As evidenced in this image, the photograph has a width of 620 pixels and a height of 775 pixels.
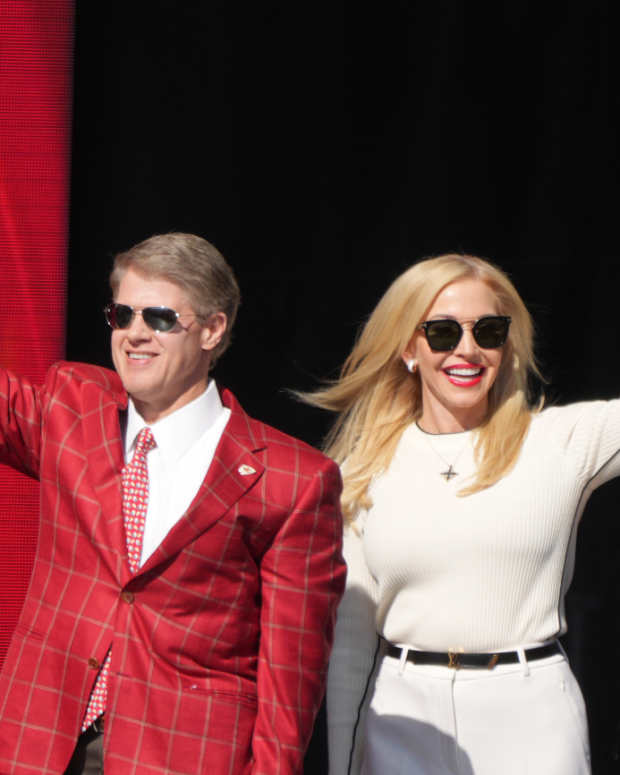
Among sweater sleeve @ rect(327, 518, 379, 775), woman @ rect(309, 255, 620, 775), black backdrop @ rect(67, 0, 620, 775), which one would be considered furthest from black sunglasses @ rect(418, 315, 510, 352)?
black backdrop @ rect(67, 0, 620, 775)

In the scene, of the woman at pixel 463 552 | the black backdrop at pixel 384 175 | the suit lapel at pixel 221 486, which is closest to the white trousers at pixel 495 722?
the woman at pixel 463 552

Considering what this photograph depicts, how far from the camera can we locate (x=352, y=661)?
348cm

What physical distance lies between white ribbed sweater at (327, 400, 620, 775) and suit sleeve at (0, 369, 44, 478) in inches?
Answer: 38.2

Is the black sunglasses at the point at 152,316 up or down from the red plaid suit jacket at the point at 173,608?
up

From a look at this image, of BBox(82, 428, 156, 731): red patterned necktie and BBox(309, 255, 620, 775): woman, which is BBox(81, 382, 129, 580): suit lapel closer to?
BBox(82, 428, 156, 731): red patterned necktie

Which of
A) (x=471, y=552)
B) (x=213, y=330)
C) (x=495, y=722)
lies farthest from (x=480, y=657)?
(x=213, y=330)

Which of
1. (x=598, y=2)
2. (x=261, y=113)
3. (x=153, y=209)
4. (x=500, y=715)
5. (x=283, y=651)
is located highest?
(x=598, y=2)

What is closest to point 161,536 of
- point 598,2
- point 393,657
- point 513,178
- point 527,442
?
point 393,657

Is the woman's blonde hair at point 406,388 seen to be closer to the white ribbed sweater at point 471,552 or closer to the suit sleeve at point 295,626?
the white ribbed sweater at point 471,552

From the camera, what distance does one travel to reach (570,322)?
4816 millimetres

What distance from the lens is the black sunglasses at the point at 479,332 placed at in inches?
135

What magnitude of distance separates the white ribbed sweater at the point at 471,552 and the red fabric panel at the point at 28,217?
0.94m

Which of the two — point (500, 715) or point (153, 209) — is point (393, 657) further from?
point (153, 209)

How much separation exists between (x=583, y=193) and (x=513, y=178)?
0.87 ft
